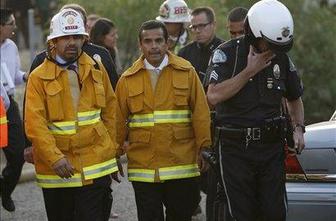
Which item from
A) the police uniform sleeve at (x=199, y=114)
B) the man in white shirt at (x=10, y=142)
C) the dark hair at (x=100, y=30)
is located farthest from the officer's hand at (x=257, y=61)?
the man in white shirt at (x=10, y=142)

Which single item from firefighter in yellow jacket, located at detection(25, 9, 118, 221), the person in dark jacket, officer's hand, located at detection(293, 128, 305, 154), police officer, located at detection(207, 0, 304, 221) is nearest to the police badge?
police officer, located at detection(207, 0, 304, 221)

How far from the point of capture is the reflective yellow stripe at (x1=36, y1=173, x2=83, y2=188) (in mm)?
6617

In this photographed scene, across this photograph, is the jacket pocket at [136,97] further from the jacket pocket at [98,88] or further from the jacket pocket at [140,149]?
the jacket pocket at [98,88]

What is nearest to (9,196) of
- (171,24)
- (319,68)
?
(171,24)

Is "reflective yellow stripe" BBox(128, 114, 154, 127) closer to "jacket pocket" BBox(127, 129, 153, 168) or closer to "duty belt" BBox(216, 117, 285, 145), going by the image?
"jacket pocket" BBox(127, 129, 153, 168)

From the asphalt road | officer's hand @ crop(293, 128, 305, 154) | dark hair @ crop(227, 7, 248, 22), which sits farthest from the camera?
the asphalt road

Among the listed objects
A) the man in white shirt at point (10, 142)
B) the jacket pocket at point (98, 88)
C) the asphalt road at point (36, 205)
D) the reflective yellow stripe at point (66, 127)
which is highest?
the jacket pocket at point (98, 88)

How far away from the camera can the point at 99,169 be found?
6.68 meters

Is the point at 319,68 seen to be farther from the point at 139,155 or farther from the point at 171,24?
the point at 139,155

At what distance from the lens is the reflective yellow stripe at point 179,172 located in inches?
275

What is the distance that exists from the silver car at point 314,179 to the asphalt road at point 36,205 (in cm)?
268

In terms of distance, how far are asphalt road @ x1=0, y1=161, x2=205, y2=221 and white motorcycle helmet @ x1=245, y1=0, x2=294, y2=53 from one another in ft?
10.8

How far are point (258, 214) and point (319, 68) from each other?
9039mm

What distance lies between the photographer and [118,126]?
23.2 ft
